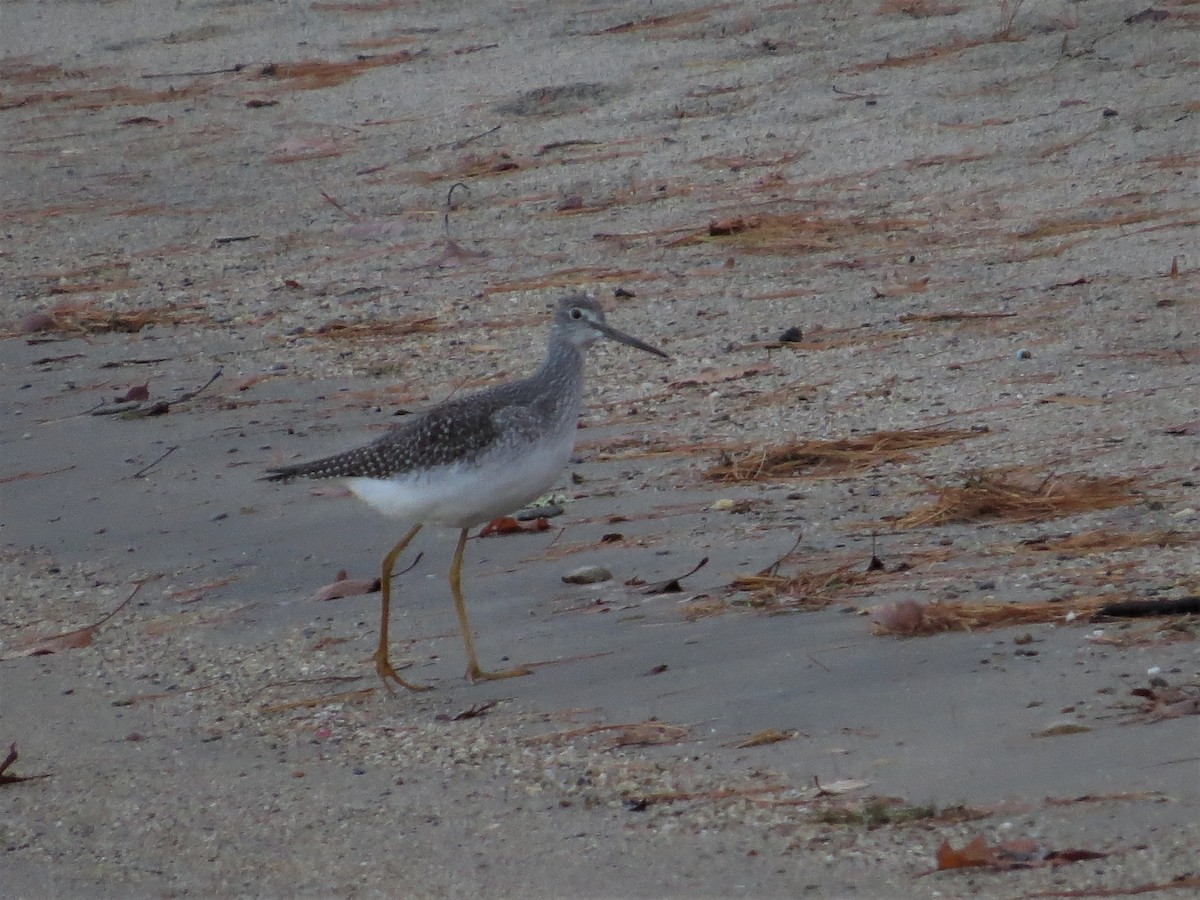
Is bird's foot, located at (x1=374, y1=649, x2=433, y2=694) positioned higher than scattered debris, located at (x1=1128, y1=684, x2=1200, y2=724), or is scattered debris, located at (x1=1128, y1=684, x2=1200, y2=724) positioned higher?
scattered debris, located at (x1=1128, y1=684, x2=1200, y2=724)

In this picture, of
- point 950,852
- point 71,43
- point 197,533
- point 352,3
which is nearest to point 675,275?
point 197,533

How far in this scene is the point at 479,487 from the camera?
599cm

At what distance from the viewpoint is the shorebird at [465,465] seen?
5.99m

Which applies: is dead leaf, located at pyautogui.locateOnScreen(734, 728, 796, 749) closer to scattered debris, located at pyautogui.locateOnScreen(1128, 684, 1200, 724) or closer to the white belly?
scattered debris, located at pyautogui.locateOnScreen(1128, 684, 1200, 724)

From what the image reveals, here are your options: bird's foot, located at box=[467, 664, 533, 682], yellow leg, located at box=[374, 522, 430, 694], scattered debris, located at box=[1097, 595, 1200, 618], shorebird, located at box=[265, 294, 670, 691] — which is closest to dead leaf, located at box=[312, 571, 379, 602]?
shorebird, located at box=[265, 294, 670, 691]

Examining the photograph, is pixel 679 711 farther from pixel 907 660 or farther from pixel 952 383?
pixel 952 383

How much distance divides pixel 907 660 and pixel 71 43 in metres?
14.1

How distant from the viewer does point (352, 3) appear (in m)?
16.6

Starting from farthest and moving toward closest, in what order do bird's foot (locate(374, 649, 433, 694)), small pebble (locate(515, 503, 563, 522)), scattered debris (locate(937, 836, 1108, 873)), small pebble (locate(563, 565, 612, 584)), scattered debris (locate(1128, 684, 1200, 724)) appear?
1. small pebble (locate(515, 503, 563, 522))
2. small pebble (locate(563, 565, 612, 584))
3. bird's foot (locate(374, 649, 433, 694))
4. scattered debris (locate(1128, 684, 1200, 724))
5. scattered debris (locate(937, 836, 1108, 873))

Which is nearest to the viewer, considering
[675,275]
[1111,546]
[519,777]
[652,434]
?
[519,777]

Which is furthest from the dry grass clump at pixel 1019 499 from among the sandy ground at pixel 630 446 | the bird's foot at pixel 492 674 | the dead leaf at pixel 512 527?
the bird's foot at pixel 492 674

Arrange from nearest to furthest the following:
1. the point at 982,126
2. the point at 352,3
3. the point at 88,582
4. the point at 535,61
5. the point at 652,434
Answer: the point at 88,582 < the point at 652,434 < the point at 982,126 < the point at 535,61 < the point at 352,3

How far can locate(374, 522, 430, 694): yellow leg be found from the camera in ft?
19.1

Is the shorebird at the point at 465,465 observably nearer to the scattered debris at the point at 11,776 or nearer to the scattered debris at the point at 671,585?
the scattered debris at the point at 671,585
